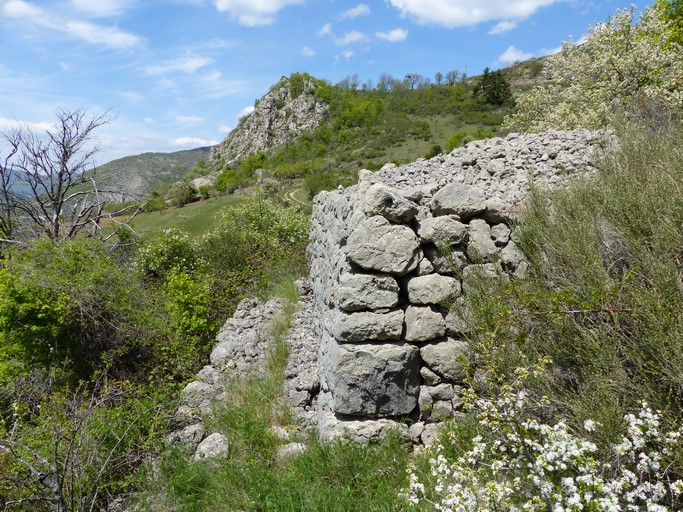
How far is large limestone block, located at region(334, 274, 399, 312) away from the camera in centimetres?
423

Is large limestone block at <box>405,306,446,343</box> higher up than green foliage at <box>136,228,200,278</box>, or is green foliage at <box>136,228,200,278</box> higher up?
green foliage at <box>136,228,200,278</box>

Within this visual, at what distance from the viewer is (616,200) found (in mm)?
3324

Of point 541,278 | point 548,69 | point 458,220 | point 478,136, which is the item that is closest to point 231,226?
point 458,220

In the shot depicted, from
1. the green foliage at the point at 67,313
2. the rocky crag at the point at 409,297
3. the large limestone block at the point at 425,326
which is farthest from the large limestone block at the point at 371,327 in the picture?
the green foliage at the point at 67,313

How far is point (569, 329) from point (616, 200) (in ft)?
3.57

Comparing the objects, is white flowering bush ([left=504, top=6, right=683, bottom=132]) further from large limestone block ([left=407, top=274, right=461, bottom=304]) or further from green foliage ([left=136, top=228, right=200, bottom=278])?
green foliage ([left=136, top=228, right=200, bottom=278])

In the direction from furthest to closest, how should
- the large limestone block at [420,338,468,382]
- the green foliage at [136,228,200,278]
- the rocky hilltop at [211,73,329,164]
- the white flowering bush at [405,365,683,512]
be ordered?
the rocky hilltop at [211,73,329,164] < the green foliage at [136,228,200,278] < the large limestone block at [420,338,468,382] < the white flowering bush at [405,365,683,512]

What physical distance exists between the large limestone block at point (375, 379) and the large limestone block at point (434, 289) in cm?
46

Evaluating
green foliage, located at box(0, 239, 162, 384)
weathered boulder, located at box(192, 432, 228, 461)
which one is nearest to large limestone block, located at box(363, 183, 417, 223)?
weathered boulder, located at box(192, 432, 228, 461)

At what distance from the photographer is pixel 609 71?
14.2 meters

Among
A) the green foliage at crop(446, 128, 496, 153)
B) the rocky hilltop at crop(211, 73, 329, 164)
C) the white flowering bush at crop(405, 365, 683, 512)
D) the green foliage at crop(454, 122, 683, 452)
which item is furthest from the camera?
the rocky hilltop at crop(211, 73, 329, 164)

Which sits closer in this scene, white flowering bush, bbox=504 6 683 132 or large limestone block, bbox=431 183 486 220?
large limestone block, bbox=431 183 486 220

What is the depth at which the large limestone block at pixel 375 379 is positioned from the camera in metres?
4.07

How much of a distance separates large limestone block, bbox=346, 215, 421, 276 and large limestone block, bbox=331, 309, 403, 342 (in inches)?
17.1
